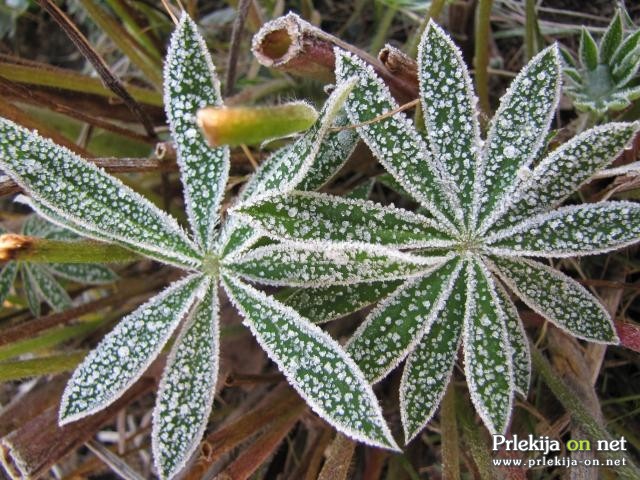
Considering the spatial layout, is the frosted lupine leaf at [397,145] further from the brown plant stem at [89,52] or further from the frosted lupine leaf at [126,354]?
the brown plant stem at [89,52]

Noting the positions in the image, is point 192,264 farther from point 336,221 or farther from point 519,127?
point 519,127

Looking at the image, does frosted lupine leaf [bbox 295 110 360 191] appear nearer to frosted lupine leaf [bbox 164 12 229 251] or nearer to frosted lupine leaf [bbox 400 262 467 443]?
frosted lupine leaf [bbox 164 12 229 251]

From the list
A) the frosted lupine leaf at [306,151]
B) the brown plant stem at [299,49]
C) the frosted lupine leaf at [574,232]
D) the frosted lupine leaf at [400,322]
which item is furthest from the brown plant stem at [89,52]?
the frosted lupine leaf at [574,232]

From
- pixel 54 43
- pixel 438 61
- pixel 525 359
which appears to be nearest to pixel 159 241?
pixel 438 61

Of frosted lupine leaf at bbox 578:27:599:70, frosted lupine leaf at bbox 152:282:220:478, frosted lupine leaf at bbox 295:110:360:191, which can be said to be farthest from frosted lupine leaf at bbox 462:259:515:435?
frosted lupine leaf at bbox 578:27:599:70

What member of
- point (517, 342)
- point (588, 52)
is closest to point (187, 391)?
point (517, 342)

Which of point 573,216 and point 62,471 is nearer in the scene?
point 573,216

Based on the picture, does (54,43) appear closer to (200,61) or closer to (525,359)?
(200,61)
